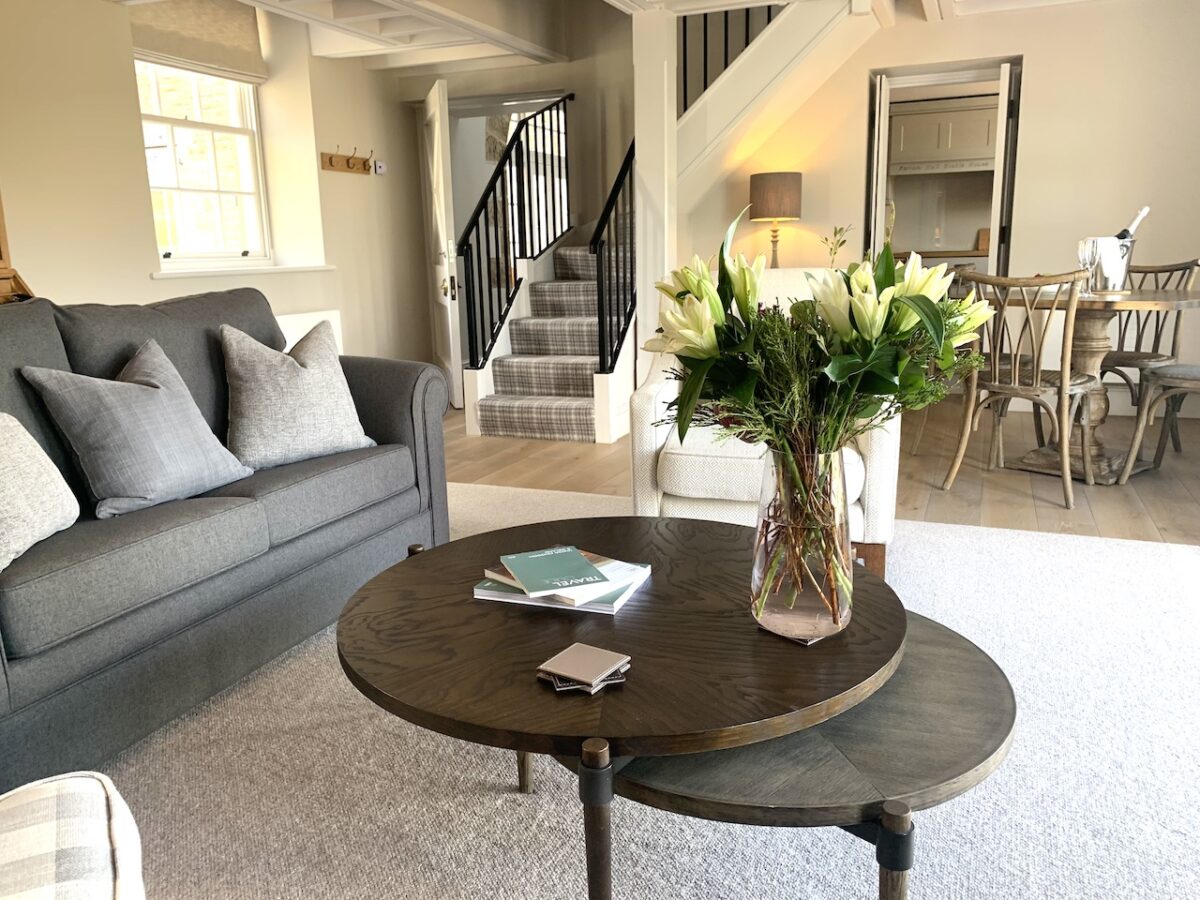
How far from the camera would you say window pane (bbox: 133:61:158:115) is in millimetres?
4887

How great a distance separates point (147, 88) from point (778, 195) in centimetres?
373

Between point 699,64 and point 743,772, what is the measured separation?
6081mm

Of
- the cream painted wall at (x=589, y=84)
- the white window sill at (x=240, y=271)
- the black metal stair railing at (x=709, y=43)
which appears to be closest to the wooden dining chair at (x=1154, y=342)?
the black metal stair railing at (x=709, y=43)

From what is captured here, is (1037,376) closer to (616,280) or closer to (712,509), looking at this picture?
(712,509)

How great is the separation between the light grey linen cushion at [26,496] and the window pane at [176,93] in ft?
12.3

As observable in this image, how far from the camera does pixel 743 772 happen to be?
1253mm

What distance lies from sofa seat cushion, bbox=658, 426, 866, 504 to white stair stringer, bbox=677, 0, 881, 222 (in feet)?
10.9

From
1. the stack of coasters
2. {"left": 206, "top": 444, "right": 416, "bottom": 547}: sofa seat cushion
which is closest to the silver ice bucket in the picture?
{"left": 206, "top": 444, "right": 416, "bottom": 547}: sofa seat cushion

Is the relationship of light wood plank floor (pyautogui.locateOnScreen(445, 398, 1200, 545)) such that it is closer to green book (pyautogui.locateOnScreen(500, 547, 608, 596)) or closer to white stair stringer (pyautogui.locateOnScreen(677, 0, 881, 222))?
white stair stringer (pyautogui.locateOnScreen(677, 0, 881, 222))

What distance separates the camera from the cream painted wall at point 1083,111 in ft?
17.3

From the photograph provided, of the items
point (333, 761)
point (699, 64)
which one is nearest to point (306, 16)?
point (699, 64)

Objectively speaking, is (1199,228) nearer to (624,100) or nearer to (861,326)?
(624,100)

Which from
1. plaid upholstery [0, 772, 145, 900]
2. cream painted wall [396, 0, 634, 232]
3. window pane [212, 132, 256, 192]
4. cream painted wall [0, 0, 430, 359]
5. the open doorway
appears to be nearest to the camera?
plaid upholstery [0, 772, 145, 900]

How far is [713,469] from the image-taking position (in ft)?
8.99
